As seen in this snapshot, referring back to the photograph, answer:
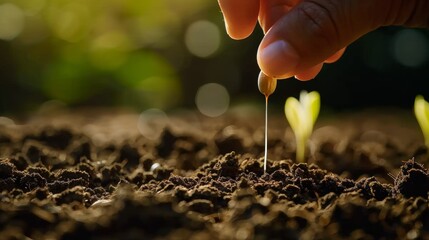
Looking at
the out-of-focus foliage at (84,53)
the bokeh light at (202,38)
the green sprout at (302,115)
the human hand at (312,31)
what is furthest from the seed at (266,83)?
the bokeh light at (202,38)

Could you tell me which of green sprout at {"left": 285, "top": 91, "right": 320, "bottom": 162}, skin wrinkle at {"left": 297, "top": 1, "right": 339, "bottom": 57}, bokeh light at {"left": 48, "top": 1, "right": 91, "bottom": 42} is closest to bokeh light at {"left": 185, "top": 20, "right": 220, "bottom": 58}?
bokeh light at {"left": 48, "top": 1, "right": 91, "bottom": 42}

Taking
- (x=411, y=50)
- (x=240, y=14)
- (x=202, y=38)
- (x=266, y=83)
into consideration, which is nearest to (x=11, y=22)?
(x=202, y=38)

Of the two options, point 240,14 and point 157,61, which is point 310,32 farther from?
point 157,61

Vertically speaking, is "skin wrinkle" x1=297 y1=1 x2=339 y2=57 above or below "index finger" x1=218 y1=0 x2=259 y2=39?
below

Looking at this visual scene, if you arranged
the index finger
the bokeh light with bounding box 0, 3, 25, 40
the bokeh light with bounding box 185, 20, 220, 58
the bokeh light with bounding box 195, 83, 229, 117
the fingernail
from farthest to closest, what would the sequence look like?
the bokeh light with bounding box 185, 20, 220, 58 → the bokeh light with bounding box 195, 83, 229, 117 → the bokeh light with bounding box 0, 3, 25, 40 → the index finger → the fingernail

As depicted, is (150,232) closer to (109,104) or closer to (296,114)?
(296,114)

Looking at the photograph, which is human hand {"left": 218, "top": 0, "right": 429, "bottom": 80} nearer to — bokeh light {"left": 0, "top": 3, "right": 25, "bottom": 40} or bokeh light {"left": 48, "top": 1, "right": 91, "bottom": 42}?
bokeh light {"left": 48, "top": 1, "right": 91, "bottom": 42}

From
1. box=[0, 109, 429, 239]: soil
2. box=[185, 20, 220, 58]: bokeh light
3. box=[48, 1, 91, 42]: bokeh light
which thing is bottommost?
box=[0, 109, 429, 239]: soil

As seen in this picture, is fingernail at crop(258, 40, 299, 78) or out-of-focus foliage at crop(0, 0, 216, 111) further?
out-of-focus foliage at crop(0, 0, 216, 111)
